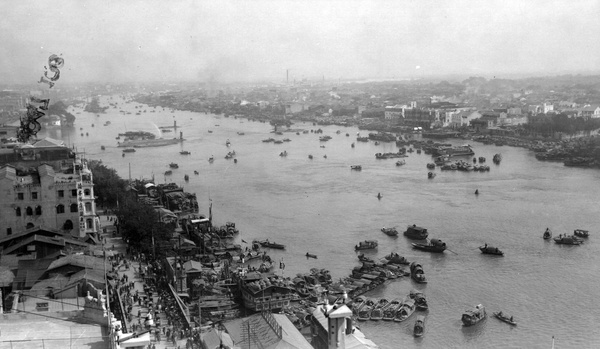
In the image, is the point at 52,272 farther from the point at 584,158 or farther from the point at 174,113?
the point at 174,113

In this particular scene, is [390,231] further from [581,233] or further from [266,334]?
[266,334]

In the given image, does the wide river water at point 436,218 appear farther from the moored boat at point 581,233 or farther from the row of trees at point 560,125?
the row of trees at point 560,125

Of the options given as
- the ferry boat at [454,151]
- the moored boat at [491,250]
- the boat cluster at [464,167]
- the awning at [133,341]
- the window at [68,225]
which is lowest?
the moored boat at [491,250]

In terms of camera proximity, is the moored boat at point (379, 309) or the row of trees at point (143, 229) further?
the row of trees at point (143, 229)

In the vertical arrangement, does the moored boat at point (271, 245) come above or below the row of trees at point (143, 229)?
below

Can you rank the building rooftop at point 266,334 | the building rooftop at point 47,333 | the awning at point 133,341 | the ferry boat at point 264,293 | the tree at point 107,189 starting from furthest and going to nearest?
the tree at point 107,189
the ferry boat at point 264,293
the building rooftop at point 266,334
the building rooftop at point 47,333
the awning at point 133,341

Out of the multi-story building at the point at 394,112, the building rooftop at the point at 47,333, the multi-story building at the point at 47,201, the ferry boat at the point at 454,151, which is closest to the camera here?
the building rooftop at the point at 47,333

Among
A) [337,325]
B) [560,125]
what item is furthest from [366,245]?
[560,125]

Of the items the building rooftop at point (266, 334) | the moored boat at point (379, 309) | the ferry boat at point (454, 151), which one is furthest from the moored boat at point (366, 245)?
the ferry boat at point (454, 151)
